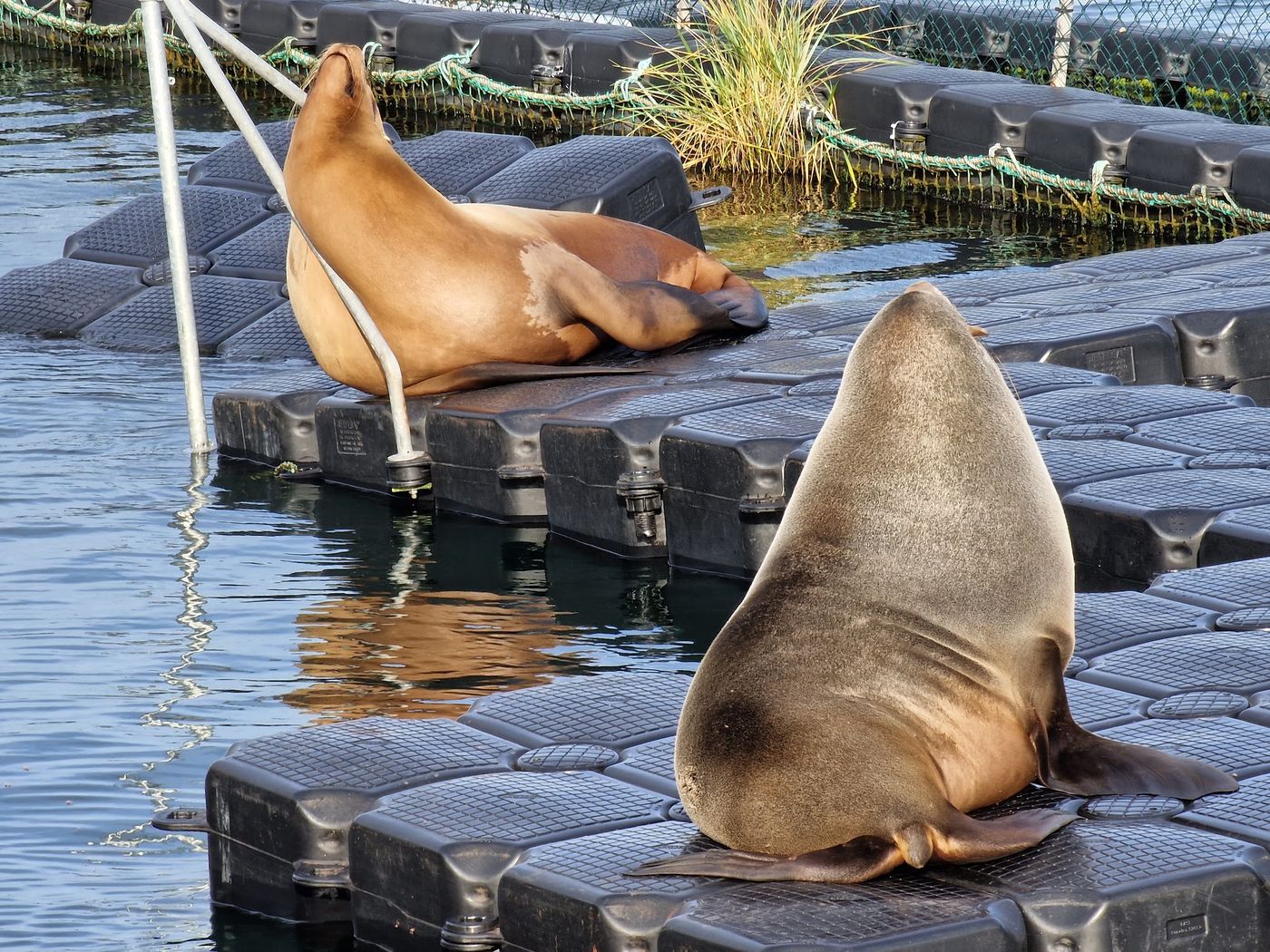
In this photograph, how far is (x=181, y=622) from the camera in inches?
233

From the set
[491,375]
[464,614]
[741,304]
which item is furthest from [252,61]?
[464,614]

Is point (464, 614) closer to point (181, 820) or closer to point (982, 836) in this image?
point (181, 820)

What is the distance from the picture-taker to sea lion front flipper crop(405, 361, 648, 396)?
7.00 m

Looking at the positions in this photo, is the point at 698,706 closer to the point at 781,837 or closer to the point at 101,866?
the point at 781,837

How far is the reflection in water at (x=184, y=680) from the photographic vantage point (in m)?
4.50

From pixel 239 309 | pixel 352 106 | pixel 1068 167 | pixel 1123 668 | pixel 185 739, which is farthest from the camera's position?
pixel 1068 167

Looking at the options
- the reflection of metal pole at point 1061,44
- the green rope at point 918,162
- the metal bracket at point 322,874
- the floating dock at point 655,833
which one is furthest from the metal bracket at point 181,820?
the reflection of metal pole at point 1061,44

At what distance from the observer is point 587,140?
9.62 meters

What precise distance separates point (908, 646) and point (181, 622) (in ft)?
9.65

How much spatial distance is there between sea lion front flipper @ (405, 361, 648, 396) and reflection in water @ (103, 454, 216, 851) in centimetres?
84

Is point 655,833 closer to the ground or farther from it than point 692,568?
farther from it

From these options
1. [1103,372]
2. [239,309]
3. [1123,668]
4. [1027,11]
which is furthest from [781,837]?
[1027,11]

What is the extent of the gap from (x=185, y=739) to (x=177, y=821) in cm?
74

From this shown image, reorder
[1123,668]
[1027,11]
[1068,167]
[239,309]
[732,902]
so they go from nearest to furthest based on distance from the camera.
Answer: [732,902] → [1123,668] → [239,309] → [1068,167] → [1027,11]
